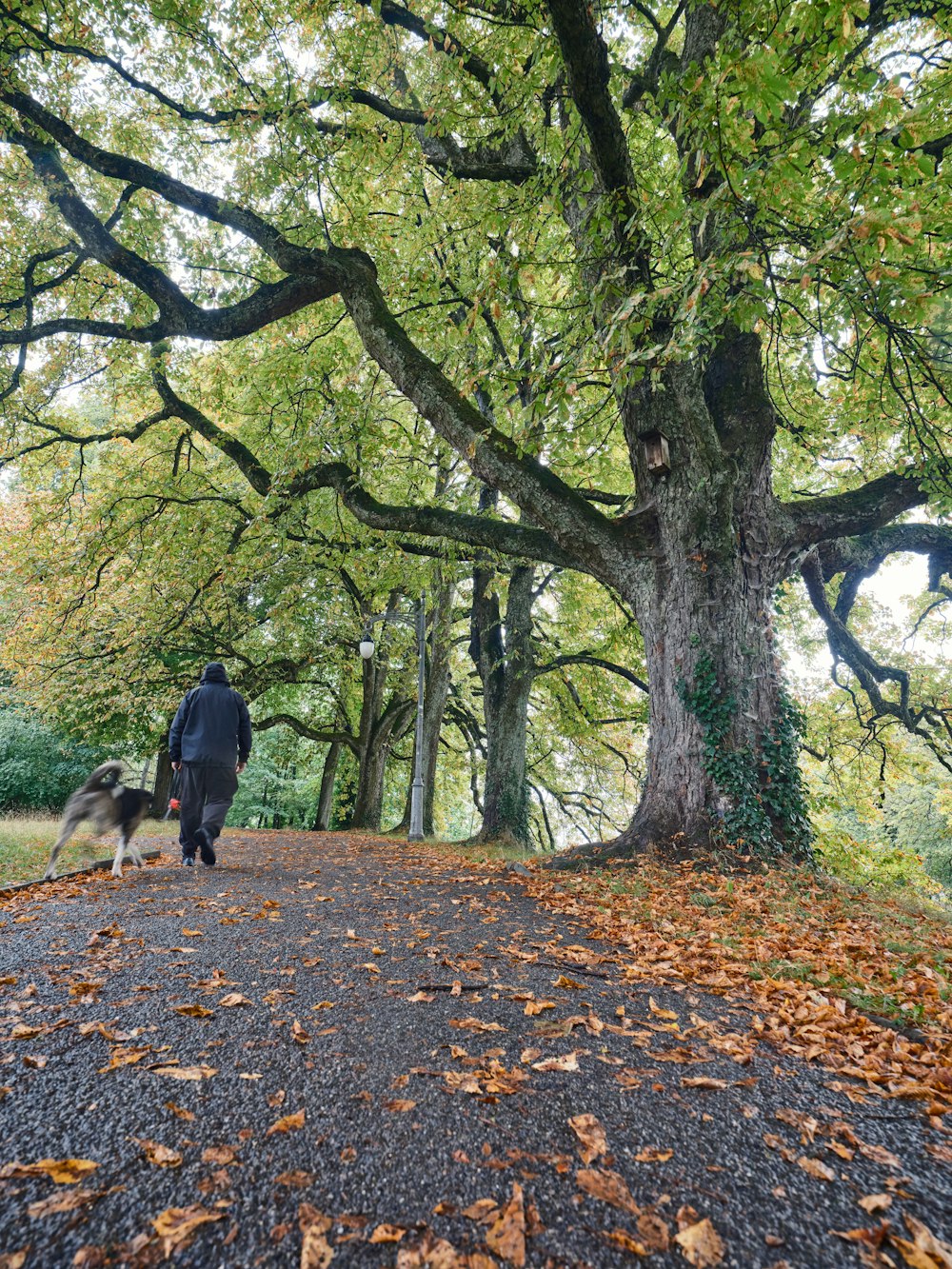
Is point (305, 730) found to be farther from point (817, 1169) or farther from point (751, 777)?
point (817, 1169)

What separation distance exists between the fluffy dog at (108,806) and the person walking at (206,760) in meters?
0.48

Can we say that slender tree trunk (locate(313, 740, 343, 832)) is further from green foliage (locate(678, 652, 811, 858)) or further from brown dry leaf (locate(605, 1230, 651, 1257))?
brown dry leaf (locate(605, 1230, 651, 1257))

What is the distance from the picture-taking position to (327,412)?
8969mm

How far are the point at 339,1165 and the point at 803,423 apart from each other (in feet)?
35.6

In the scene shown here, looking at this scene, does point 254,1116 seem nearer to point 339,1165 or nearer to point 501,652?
point 339,1165

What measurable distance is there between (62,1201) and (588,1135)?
145 cm

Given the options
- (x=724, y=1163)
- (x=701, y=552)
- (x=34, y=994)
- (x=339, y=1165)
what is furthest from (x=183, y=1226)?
(x=701, y=552)

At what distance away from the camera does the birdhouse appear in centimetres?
657

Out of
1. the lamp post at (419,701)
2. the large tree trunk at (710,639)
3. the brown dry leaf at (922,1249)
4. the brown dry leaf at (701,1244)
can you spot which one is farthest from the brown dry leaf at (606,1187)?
the lamp post at (419,701)

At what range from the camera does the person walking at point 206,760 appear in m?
6.54

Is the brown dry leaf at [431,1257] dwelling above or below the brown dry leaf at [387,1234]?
below

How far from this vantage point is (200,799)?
258 inches

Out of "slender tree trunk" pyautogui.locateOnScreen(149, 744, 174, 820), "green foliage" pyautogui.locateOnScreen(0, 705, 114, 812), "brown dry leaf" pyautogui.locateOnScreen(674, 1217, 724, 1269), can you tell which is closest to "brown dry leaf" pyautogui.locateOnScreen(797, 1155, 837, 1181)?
"brown dry leaf" pyautogui.locateOnScreen(674, 1217, 724, 1269)

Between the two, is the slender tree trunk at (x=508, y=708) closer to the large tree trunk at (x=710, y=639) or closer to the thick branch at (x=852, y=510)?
the large tree trunk at (x=710, y=639)
